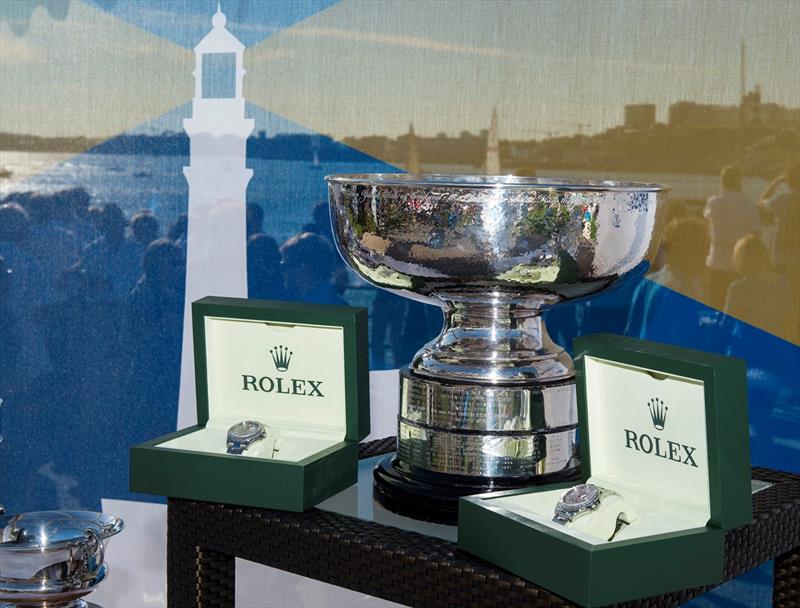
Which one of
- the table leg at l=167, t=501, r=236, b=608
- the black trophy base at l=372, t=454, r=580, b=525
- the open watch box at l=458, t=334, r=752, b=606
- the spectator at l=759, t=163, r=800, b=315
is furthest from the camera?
the spectator at l=759, t=163, r=800, b=315

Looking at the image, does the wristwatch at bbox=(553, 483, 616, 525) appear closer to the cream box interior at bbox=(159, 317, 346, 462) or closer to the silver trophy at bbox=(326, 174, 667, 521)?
the silver trophy at bbox=(326, 174, 667, 521)

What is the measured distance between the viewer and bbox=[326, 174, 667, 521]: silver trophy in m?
1.00

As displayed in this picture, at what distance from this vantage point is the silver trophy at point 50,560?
0.95m

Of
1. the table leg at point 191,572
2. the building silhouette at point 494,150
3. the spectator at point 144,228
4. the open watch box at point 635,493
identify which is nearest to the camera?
the open watch box at point 635,493

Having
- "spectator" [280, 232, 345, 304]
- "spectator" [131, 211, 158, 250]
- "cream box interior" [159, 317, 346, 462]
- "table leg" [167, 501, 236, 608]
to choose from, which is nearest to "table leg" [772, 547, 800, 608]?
Result: "cream box interior" [159, 317, 346, 462]

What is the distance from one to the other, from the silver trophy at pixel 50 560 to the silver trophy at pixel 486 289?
0.31m

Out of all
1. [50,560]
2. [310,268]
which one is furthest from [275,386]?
[310,268]

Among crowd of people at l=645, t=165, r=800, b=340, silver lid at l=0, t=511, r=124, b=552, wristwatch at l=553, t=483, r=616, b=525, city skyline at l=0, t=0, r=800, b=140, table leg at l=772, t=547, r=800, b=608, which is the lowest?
table leg at l=772, t=547, r=800, b=608

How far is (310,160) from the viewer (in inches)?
76.4

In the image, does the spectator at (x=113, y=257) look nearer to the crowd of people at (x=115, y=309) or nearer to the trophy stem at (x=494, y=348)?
the crowd of people at (x=115, y=309)

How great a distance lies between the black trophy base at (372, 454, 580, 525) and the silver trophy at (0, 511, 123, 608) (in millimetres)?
289

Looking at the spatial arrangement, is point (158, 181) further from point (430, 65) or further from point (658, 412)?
point (658, 412)

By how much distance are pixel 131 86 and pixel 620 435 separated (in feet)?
4.48

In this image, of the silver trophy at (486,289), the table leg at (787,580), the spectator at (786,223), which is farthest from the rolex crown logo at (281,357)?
the spectator at (786,223)
